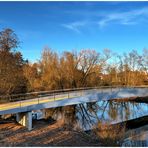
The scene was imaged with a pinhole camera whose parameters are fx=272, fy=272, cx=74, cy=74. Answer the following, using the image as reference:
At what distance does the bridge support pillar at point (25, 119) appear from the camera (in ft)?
48.9

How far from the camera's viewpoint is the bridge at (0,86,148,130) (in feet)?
50.1

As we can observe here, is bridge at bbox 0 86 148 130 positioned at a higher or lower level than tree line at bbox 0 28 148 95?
lower

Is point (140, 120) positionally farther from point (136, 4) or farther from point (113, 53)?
point (113, 53)

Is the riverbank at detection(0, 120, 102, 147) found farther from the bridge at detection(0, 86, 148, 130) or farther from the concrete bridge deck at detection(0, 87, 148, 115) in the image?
the concrete bridge deck at detection(0, 87, 148, 115)

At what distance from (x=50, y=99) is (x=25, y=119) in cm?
376

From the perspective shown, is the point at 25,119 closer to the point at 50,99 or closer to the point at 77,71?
the point at 50,99

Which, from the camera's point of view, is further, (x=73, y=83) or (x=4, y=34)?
(x=73, y=83)

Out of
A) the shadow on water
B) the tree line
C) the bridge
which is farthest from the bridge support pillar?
the tree line

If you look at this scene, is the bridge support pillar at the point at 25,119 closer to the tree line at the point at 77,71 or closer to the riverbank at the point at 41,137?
the riverbank at the point at 41,137

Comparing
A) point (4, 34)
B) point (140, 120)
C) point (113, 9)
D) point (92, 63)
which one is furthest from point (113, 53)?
point (113, 9)

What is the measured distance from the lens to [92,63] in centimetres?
3284

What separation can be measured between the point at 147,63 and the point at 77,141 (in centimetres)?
2751

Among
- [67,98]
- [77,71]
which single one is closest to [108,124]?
[67,98]

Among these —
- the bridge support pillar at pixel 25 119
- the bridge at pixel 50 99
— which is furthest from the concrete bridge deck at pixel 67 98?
the bridge support pillar at pixel 25 119
